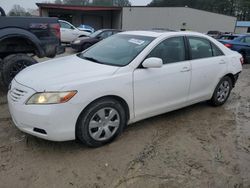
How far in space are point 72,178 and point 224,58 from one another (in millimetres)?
3631

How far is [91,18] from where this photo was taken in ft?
105

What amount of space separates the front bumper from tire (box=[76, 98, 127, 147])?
13 centimetres

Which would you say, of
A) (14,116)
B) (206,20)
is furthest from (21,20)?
(206,20)

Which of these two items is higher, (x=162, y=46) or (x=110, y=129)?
(x=162, y=46)

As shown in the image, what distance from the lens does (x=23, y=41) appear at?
5.59m

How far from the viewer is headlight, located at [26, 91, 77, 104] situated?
2936 mm

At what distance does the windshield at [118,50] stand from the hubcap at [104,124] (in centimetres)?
72

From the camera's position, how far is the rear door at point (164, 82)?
11.8 feet

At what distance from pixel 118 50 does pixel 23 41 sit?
8.80 ft

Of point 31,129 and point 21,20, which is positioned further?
point 21,20

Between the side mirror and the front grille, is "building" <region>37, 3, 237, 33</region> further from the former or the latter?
the front grille

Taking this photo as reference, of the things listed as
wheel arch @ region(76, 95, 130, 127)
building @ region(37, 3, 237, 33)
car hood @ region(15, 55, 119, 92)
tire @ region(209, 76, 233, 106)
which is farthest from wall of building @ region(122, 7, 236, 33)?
wheel arch @ region(76, 95, 130, 127)

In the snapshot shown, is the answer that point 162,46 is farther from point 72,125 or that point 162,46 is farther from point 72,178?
point 72,178

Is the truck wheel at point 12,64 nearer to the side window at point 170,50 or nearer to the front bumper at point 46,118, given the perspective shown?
the front bumper at point 46,118
